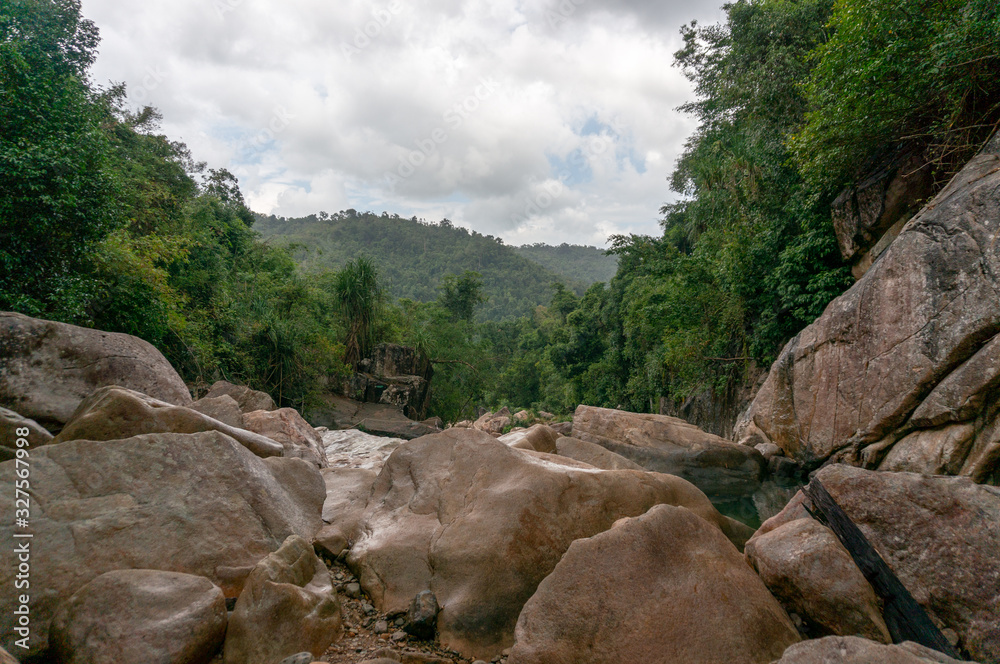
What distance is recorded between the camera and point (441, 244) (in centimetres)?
7962

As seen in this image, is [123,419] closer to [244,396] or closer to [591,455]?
[591,455]

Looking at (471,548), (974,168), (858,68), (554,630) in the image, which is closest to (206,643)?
(471,548)

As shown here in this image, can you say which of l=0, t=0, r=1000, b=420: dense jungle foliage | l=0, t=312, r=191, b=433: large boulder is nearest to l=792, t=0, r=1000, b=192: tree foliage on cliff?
l=0, t=0, r=1000, b=420: dense jungle foliage

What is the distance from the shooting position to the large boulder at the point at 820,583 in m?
2.82

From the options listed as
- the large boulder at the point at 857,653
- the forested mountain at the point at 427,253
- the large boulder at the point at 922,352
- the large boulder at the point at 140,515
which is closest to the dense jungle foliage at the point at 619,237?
the large boulder at the point at 922,352

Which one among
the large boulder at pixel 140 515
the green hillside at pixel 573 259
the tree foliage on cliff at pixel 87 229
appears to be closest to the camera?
the large boulder at pixel 140 515

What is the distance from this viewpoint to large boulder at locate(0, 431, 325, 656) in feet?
9.55

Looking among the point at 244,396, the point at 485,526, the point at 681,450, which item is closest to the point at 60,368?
the point at 485,526

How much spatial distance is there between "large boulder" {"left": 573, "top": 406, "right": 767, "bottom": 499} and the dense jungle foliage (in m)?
3.61

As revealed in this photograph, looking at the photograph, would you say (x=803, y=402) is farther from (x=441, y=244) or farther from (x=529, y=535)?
(x=441, y=244)

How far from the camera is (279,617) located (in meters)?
2.92

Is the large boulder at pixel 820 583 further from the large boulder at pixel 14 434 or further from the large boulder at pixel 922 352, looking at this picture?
the large boulder at pixel 14 434

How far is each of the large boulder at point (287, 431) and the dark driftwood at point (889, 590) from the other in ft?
24.2

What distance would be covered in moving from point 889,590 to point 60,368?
836cm
